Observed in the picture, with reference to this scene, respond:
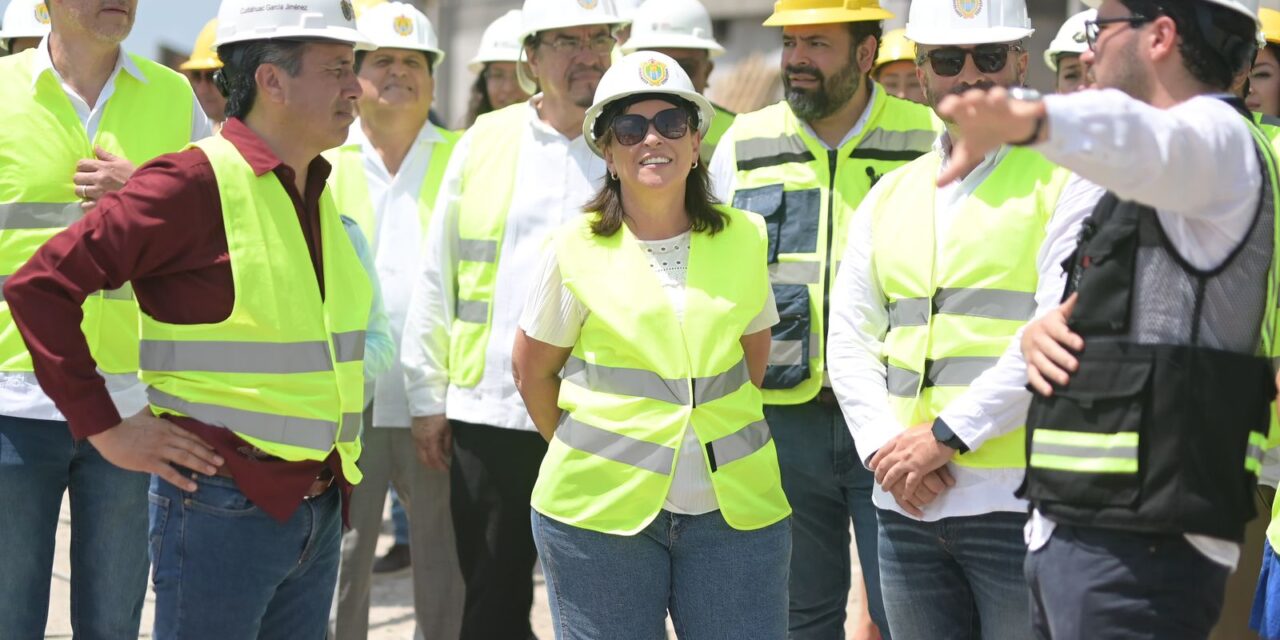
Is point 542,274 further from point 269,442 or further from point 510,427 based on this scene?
point 510,427

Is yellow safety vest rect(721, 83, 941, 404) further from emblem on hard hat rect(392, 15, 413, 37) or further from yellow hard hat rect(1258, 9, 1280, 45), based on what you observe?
emblem on hard hat rect(392, 15, 413, 37)

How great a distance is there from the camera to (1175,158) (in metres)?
2.60

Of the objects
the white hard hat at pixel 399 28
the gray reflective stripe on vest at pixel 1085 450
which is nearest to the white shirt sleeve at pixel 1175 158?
the gray reflective stripe on vest at pixel 1085 450

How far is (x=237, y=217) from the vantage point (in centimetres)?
358

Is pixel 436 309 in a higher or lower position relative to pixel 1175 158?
lower

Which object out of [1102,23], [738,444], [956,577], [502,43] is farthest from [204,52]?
[1102,23]

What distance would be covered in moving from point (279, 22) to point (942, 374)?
1.93 m

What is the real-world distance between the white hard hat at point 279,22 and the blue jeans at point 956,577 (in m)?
1.96

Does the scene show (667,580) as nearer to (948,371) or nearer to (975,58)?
(948,371)

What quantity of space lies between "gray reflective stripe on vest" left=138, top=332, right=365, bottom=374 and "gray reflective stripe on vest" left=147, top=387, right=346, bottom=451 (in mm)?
90

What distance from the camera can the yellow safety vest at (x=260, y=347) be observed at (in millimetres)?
3582

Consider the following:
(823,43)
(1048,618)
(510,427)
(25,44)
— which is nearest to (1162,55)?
(1048,618)

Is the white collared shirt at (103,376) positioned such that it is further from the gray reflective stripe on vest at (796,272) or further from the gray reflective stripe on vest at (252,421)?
the gray reflective stripe on vest at (796,272)

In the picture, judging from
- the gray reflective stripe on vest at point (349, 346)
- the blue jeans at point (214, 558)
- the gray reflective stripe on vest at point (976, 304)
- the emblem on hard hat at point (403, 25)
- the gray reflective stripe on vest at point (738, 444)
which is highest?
the emblem on hard hat at point (403, 25)
